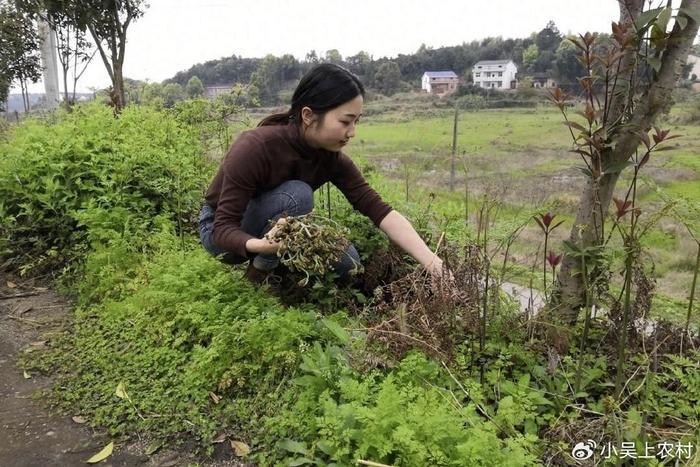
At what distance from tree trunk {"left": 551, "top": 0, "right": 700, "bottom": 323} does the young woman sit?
66 centimetres

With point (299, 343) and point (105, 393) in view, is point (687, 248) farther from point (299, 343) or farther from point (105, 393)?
point (105, 393)

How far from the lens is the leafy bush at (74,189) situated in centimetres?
371

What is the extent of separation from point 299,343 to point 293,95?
1218mm

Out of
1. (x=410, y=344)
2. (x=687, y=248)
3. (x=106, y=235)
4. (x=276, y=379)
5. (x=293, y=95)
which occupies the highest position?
(x=293, y=95)

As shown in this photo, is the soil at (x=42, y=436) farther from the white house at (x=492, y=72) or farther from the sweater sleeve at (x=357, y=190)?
the white house at (x=492, y=72)

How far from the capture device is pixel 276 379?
2.19 meters

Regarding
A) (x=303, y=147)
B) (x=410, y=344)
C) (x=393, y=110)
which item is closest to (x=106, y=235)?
(x=303, y=147)

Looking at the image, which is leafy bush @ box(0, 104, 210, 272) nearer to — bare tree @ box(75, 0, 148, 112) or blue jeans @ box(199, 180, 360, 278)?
blue jeans @ box(199, 180, 360, 278)

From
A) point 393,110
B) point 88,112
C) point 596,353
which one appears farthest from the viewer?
point 393,110

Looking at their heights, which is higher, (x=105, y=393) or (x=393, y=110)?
(x=393, y=110)

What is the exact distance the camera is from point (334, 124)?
2.41 m

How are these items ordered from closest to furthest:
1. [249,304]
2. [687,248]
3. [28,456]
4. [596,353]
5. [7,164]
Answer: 1. [28,456]
2. [596,353]
3. [249,304]
4. [7,164]
5. [687,248]

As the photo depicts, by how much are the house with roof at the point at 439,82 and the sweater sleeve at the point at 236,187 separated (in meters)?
45.2

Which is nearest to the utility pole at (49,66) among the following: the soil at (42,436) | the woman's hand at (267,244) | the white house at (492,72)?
the soil at (42,436)
